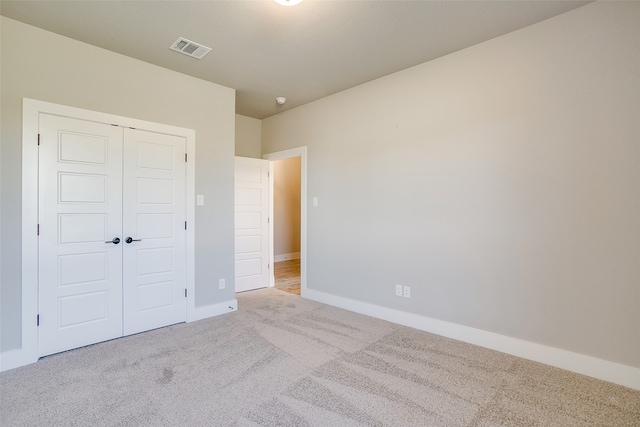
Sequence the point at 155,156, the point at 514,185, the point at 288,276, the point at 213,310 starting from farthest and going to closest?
the point at 288,276 → the point at 213,310 → the point at 155,156 → the point at 514,185

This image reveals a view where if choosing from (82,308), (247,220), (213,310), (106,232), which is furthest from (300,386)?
(247,220)

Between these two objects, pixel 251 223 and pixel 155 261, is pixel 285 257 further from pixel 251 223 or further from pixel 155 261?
pixel 155 261

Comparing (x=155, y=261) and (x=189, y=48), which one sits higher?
(x=189, y=48)

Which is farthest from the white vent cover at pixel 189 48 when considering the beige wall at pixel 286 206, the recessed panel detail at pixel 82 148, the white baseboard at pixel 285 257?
the white baseboard at pixel 285 257

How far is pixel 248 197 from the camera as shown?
185 inches

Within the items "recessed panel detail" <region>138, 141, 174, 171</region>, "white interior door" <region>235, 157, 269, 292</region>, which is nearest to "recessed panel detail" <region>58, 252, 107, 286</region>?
"recessed panel detail" <region>138, 141, 174, 171</region>

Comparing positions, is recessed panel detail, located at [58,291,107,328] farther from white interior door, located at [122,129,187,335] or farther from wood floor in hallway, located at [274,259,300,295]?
wood floor in hallway, located at [274,259,300,295]

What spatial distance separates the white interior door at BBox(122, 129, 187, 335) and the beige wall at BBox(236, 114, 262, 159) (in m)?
1.52

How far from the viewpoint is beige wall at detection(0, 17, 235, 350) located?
2436 mm

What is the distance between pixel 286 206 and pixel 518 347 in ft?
18.7

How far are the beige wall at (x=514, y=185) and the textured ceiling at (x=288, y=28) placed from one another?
0.96ft

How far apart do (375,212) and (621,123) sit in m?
2.17

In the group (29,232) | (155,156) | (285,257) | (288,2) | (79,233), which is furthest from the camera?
(285,257)

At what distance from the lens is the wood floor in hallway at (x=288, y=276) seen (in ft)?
16.1
